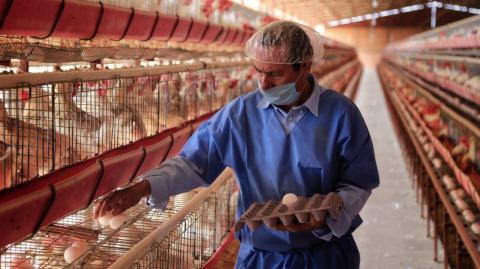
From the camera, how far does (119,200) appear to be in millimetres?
1439

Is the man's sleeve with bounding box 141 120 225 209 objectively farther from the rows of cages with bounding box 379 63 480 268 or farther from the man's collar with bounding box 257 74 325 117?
the rows of cages with bounding box 379 63 480 268


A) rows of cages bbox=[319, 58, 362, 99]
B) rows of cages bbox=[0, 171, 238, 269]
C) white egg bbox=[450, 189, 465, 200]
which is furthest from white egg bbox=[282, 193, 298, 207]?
rows of cages bbox=[319, 58, 362, 99]

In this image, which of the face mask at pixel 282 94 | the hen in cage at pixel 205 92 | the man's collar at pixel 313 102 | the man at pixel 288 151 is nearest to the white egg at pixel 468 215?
the hen in cage at pixel 205 92

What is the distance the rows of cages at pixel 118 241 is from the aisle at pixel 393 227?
1.35m

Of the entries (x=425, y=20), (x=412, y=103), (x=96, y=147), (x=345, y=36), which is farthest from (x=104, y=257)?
(x=345, y=36)

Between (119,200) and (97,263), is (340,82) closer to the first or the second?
(97,263)

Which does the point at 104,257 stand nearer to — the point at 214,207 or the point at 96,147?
the point at 96,147

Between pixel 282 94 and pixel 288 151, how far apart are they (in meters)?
0.16

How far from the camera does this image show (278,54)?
5.41 ft

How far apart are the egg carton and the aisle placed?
83.3 inches

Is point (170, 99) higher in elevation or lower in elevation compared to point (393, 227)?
higher

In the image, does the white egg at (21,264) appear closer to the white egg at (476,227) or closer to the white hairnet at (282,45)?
the white hairnet at (282,45)

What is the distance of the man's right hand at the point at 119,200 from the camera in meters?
1.42

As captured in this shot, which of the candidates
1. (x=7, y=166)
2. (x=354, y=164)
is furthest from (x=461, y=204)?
(x=7, y=166)
